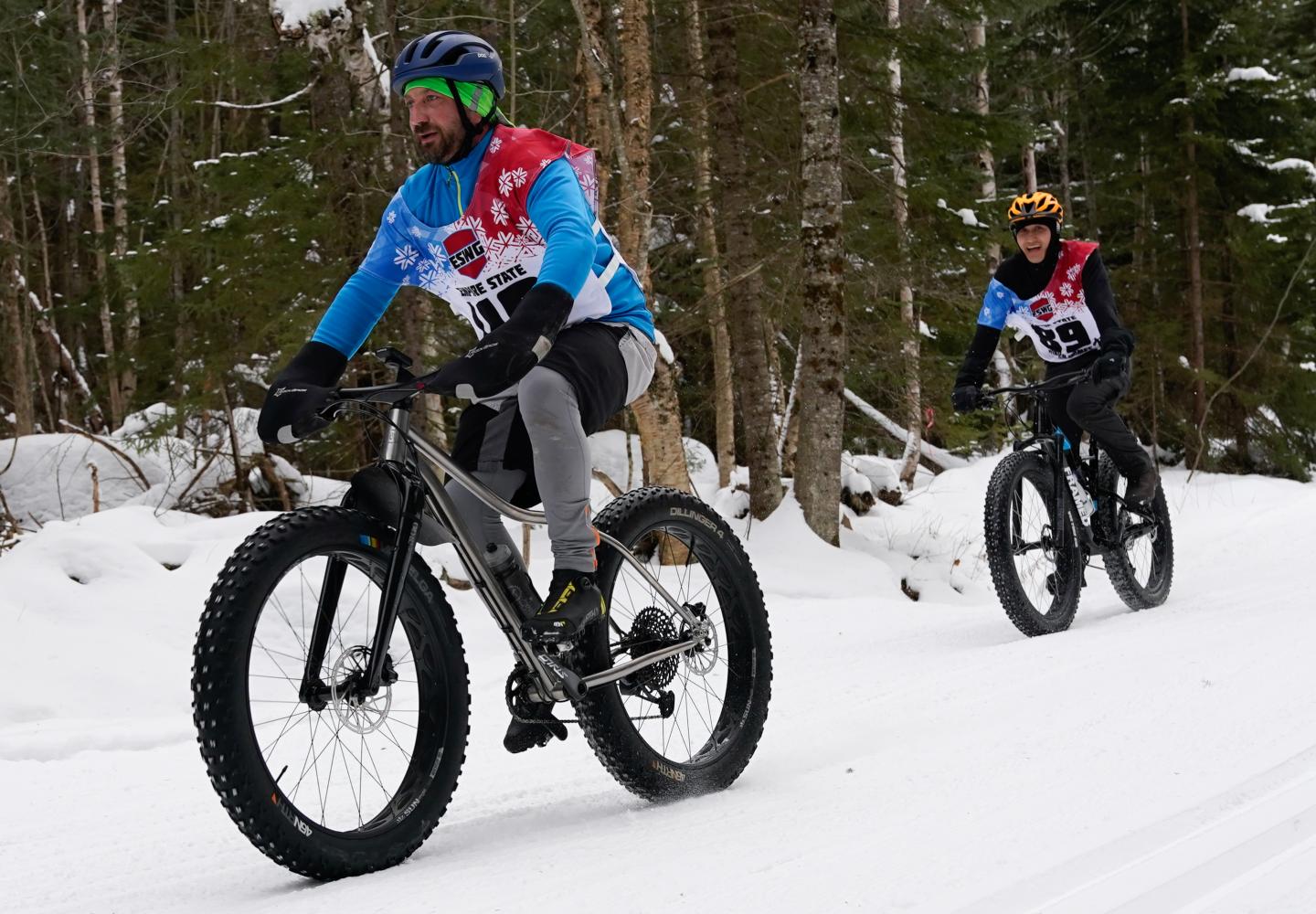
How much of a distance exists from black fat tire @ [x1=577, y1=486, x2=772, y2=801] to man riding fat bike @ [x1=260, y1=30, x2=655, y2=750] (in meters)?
0.22

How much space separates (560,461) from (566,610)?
43 centimetres

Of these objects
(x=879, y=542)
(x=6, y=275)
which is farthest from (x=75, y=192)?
(x=879, y=542)

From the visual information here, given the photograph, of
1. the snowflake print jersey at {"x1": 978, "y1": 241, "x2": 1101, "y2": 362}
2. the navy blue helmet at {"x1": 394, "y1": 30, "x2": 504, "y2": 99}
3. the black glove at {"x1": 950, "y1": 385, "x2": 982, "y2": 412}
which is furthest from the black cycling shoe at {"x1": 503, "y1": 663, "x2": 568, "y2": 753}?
the snowflake print jersey at {"x1": 978, "y1": 241, "x2": 1101, "y2": 362}

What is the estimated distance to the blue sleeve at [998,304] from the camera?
25.2 ft

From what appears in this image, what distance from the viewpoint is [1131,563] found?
7.89 metres

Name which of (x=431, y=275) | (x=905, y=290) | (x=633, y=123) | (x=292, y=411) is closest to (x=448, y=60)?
(x=431, y=275)

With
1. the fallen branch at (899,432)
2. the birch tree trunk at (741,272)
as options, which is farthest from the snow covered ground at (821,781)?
the fallen branch at (899,432)

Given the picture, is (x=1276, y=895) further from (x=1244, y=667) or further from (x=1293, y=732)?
(x=1244, y=667)

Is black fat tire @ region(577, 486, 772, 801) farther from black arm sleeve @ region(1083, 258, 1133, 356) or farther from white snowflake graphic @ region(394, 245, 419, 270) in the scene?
black arm sleeve @ region(1083, 258, 1133, 356)

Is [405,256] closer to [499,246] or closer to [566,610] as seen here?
[499,246]

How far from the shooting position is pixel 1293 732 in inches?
154

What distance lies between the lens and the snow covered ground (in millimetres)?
2793

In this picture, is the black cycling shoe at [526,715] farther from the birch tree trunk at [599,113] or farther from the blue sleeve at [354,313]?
the birch tree trunk at [599,113]

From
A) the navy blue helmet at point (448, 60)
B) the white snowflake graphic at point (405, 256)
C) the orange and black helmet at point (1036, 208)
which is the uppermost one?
the navy blue helmet at point (448, 60)
